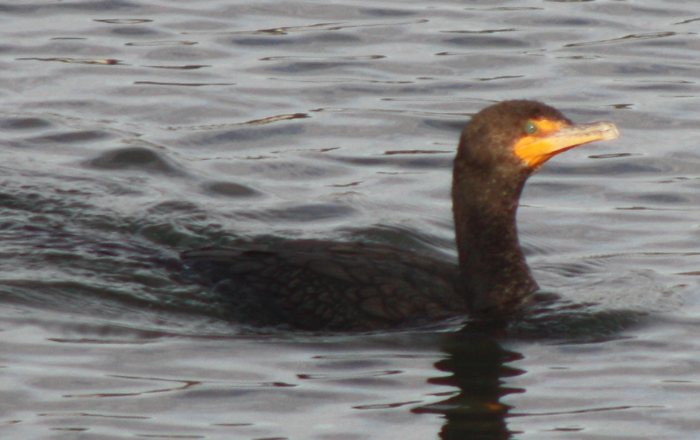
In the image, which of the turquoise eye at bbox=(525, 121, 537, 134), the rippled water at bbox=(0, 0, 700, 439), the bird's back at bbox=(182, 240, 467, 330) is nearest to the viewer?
the rippled water at bbox=(0, 0, 700, 439)

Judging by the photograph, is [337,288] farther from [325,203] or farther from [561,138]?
[325,203]

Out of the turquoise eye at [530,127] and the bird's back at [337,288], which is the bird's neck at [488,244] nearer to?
the bird's back at [337,288]

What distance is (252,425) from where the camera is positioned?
8383 mm

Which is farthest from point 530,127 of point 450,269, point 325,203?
point 325,203

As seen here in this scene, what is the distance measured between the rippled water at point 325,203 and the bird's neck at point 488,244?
0.82 feet

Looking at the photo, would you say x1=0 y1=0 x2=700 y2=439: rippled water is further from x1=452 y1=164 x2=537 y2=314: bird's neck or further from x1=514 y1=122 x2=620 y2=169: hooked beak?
x1=514 y1=122 x2=620 y2=169: hooked beak

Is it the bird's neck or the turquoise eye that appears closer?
the turquoise eye

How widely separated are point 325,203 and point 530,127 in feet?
9.22

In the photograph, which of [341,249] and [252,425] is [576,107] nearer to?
[341,249]

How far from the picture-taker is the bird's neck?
9914mm

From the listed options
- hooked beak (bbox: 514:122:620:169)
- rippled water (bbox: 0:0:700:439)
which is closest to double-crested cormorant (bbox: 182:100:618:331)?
hooked beak (bbox: 514:122:620:169)

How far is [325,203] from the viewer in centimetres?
1231

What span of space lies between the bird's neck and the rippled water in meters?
0.25

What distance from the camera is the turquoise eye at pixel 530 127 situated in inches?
383
